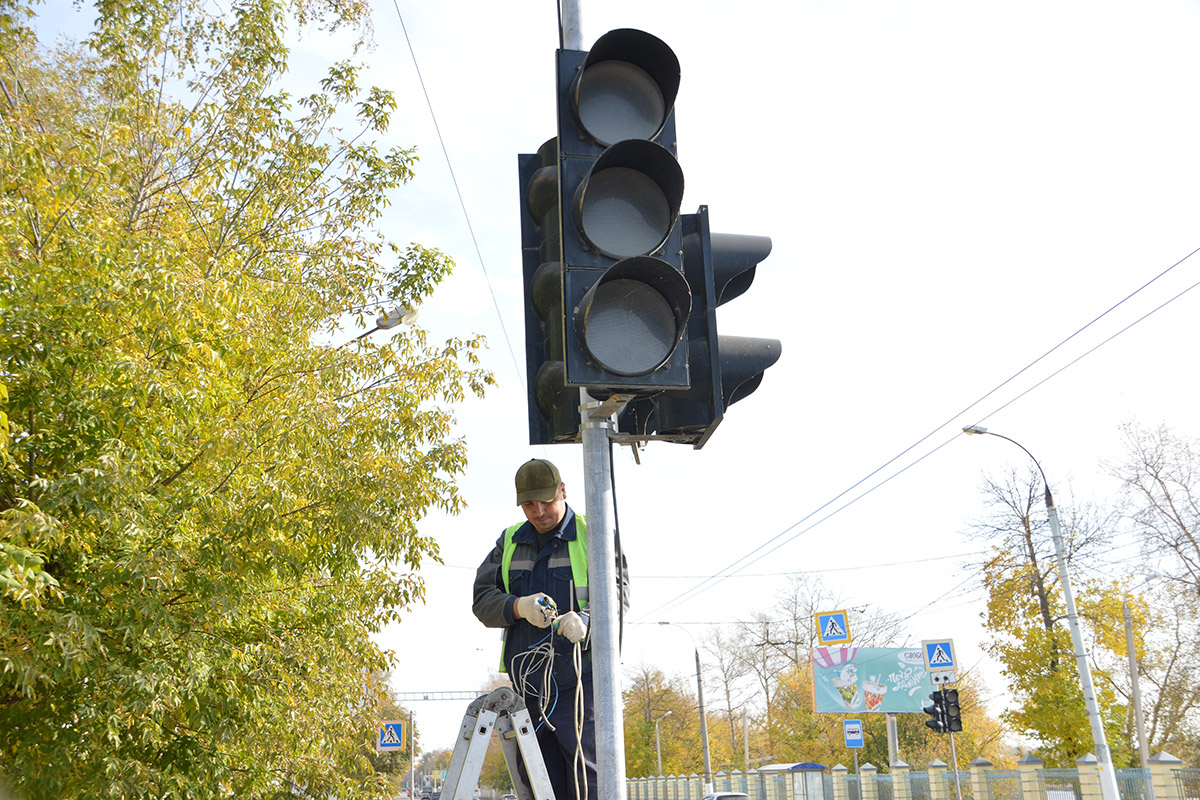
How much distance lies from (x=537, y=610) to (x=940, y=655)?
18.8m

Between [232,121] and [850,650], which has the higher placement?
[232,121]

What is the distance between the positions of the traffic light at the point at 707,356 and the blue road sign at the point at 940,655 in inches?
721

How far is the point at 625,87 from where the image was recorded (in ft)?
10.4

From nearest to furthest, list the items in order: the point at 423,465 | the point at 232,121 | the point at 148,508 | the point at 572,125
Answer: the point at 572,125 < the point at 148,508 < the point at 423,465 < the point at 232,121

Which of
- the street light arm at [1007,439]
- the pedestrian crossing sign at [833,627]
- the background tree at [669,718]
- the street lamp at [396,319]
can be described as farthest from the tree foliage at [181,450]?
the background tree at [669,718]

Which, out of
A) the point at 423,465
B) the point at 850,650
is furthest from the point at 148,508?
the point at 850,650

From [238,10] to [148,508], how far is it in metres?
6.23

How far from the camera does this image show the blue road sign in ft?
63.5

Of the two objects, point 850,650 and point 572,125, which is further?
point 850,650

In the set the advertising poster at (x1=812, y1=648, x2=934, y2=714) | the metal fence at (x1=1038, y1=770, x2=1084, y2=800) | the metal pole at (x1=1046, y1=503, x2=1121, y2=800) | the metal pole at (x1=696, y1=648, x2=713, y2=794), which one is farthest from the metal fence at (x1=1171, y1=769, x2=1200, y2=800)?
the metal pole at (x1=696, y1=648, x2=713, y2=794)

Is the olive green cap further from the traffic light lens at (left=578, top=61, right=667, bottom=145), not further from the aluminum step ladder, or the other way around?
the traffic light lens at (left=578, top=61, right=667, bottom=145)

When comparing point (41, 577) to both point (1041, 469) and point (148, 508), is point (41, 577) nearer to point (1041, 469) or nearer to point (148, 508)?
point (148, 508)

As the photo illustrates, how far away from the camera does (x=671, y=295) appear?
2.85 meters

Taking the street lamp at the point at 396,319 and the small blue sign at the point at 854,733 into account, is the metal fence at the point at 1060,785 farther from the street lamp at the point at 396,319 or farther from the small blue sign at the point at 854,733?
the street lamp at the point at 396,319
